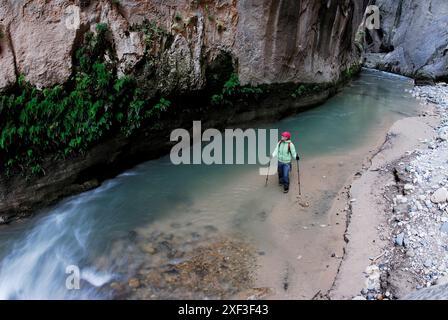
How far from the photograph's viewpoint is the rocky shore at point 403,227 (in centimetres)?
553

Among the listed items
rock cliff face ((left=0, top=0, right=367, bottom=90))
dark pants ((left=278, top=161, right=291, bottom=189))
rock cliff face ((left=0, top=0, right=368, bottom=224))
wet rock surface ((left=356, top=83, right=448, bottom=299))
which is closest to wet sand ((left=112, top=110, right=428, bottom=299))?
dark pants ((left=278, top=161, right=291, bottom=189))

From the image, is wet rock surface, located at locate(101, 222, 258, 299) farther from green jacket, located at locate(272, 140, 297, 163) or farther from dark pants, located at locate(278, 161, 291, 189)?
green jacket, located at locate(272, 140, 297, 163)

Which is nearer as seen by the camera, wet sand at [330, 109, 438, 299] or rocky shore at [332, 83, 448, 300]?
rocky shore at [332, 83, 448, 300]

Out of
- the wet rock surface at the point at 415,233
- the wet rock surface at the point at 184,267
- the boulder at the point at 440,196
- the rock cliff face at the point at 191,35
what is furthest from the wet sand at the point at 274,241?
the rock cliff face at the point at 191,35

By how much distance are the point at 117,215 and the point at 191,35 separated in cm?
602

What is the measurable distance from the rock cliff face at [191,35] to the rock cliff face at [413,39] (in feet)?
37.0

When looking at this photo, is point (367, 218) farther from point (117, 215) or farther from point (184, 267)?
point (117, 215)

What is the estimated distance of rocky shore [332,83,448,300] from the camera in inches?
218

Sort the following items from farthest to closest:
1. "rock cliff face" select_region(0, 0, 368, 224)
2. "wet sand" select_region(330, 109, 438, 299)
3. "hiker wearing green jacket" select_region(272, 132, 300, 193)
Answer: "hiker wearing green jacket" select_region(272, 132, 300, 193) < "rock cliff face" select_region(0, 0, 368, 224) < "wet sand" select_region(330, 109, 438, 299)

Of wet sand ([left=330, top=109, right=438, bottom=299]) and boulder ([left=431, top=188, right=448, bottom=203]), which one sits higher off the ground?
boulder ([left=431, top=188, right=448, bottom=203])

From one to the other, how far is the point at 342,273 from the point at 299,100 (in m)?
11.0

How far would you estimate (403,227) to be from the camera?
683cm

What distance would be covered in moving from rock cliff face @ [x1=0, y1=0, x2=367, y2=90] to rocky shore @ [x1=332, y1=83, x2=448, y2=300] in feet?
19.2
